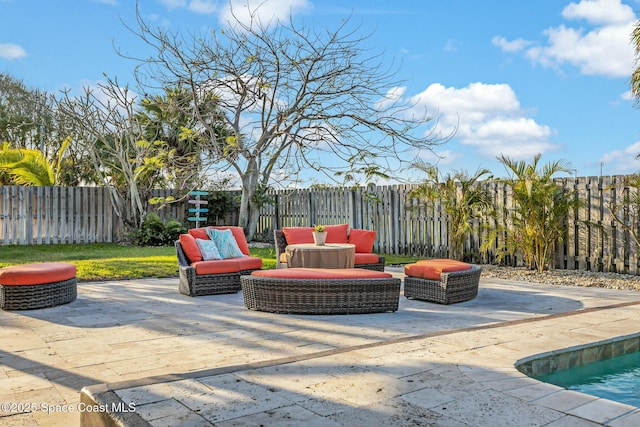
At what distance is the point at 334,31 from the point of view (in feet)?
42.5

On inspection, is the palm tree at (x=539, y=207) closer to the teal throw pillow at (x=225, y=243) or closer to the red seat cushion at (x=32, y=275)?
the teal throw pillow at (x=225, y=243)

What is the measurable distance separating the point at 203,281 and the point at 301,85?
811 centimetres

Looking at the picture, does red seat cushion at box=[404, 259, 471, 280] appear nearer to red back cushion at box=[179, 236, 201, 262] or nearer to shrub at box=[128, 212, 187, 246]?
red back cushion at box=[179, 236, 201, 262]

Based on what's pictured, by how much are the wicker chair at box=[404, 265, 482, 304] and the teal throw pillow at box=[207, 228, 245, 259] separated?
2.42 meters

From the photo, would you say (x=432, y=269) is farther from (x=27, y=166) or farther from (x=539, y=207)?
(x=27, y=166)

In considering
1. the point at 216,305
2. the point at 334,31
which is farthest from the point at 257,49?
the point at 216,305

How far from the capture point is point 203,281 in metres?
6.84

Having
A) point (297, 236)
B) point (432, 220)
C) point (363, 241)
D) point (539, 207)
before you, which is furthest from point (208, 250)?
point (432, 220)

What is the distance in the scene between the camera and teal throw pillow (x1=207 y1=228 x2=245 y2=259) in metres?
7.43

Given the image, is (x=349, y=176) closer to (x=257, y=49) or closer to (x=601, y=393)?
(x=257, y=49)

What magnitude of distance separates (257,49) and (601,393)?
11.6 meters

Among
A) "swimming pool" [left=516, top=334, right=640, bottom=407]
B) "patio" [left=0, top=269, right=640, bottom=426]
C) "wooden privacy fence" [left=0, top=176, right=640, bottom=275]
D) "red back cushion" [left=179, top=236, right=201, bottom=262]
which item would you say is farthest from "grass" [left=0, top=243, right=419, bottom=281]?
"swimming pool" [left=516, top=334, right=640, bottom=407]

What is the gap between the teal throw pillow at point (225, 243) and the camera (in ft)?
24.4

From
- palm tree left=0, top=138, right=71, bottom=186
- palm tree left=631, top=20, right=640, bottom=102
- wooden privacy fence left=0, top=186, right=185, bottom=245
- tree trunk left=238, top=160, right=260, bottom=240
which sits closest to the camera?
palm tree left=631, top=20, right=640, bottom=102
